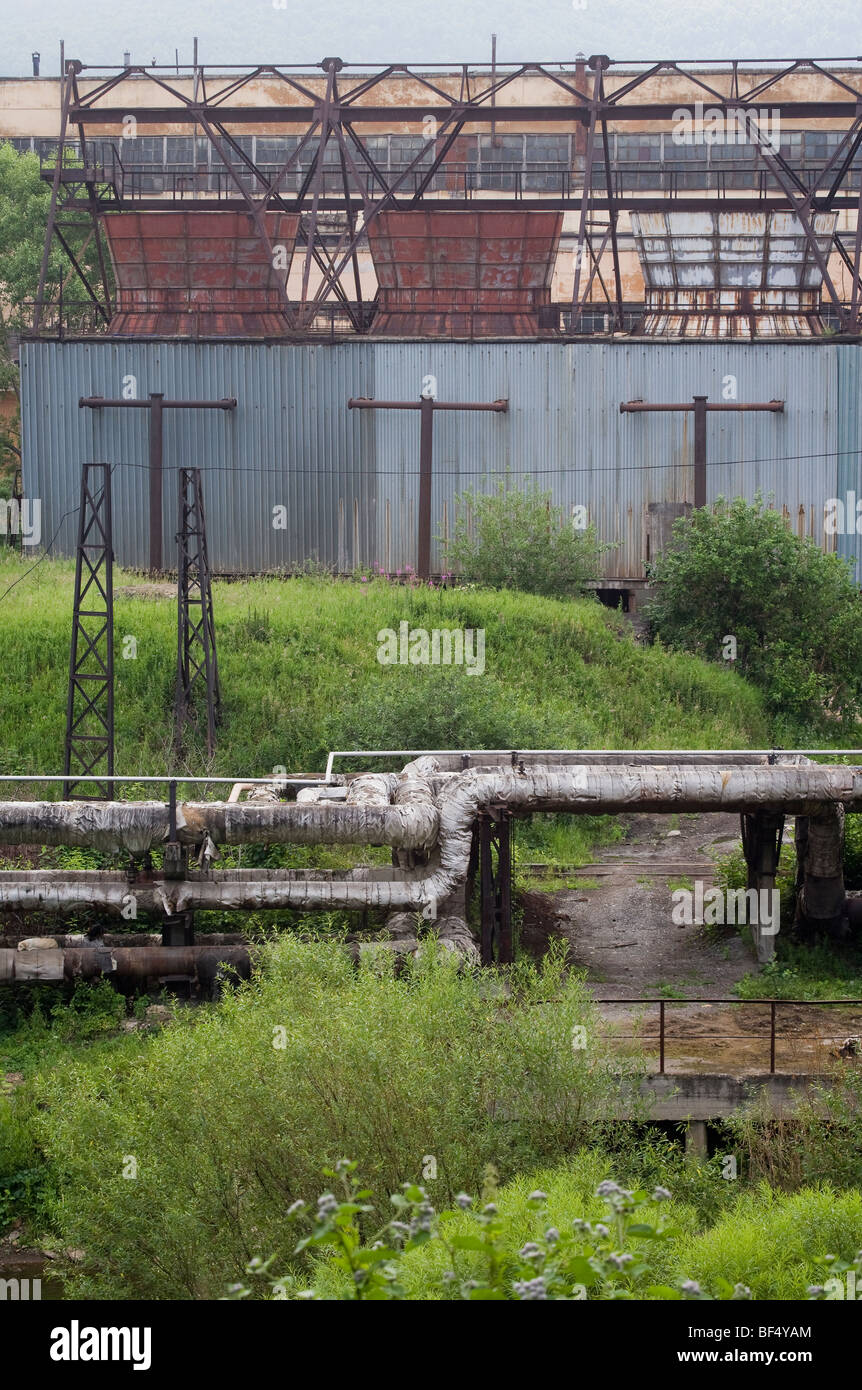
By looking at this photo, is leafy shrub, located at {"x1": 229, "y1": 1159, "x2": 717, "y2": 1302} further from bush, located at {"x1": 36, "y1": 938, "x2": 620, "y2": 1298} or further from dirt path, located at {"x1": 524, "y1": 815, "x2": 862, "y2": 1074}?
dirt path, located at {"x1": 524, "y1": 815, "x2": 862, "y2": 1074}

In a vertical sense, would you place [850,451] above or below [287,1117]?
above

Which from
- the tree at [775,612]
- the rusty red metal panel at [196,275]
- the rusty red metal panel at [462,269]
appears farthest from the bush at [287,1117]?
the rusty red metal panel at [196,275]

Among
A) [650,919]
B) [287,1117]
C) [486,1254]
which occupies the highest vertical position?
[486,1254]

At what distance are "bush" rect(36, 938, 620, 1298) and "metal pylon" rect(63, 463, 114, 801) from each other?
Result: 8.75 metres

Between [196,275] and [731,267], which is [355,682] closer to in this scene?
[196,275]

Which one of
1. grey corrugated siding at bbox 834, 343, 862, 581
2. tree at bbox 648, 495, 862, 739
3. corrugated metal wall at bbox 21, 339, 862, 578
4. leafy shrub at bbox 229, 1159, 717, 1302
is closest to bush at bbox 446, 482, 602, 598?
corrugated metal wall at bbox 21, 339, 862, 578

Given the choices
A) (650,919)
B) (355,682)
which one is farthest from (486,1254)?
(355,682)

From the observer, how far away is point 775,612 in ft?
99.4

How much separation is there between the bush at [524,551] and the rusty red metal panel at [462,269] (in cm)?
573

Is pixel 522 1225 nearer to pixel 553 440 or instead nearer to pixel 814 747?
pixel 814 747

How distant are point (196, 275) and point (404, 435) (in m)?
7.18

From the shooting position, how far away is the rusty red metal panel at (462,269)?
3612 cm

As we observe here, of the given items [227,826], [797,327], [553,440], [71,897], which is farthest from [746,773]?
[797,327]

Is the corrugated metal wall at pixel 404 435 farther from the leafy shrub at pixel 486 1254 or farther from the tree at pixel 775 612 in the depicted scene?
the leafy shrub at pixel 486 1254
